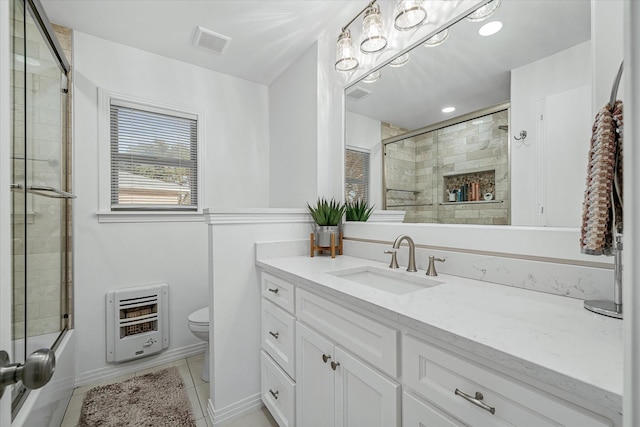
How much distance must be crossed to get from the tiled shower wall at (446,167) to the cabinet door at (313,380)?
845 mm

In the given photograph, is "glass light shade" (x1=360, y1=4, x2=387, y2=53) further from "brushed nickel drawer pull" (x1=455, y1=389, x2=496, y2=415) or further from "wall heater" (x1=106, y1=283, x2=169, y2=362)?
"wall heater" (x1=106, y1=283, x2=169, y2=362)

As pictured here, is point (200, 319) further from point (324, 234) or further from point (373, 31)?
point (373, 31)

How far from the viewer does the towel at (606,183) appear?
745 mm

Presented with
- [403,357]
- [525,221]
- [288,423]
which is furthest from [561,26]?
[288,423]

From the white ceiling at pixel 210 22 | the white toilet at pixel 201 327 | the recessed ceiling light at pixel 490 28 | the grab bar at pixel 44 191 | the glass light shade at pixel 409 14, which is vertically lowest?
Result: the white toilet at pixel 201 327

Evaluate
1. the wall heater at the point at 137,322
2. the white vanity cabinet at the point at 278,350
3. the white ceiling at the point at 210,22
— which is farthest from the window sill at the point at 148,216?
the white ceiling at the point at 210,22

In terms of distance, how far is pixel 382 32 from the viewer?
1.73m

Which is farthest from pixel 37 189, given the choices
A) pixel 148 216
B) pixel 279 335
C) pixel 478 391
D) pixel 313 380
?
pixel 478 391

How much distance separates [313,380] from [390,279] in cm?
59

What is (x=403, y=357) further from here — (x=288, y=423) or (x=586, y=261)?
(x=288, y=423)

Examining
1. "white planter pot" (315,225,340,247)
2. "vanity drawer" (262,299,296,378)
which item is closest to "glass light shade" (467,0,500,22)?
"white planter pot" (315,225,340,247)

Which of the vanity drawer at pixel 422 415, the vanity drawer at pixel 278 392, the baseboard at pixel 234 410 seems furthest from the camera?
the baseboard at pixel 234 410

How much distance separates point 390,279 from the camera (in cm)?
147

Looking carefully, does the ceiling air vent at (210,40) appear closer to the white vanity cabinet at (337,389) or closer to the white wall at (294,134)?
the white wall at (294,134)
